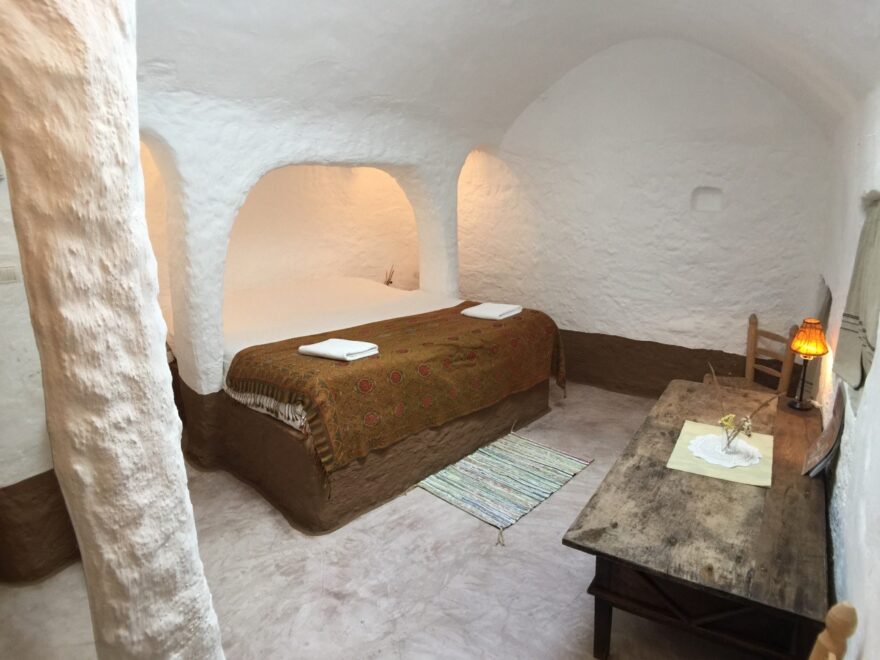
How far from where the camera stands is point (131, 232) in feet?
4.42

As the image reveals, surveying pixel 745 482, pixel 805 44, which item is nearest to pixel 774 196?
pixel 805 44

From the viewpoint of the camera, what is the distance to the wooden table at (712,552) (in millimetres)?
1724

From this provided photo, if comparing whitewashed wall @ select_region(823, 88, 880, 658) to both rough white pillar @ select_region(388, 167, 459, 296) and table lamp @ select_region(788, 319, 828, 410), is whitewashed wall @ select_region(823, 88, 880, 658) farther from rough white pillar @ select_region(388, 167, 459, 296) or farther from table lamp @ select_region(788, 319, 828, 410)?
rough white pillar @ select_region(388, 167, 459, 296)

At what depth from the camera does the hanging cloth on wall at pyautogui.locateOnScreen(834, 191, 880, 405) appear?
1.87 m

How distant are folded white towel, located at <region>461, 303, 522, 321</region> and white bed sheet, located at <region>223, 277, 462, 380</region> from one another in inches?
12.5

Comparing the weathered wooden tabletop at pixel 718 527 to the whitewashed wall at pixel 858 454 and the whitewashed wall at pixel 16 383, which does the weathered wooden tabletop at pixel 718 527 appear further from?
the whitewashed wall at pixel 16 383

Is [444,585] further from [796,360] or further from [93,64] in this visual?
[796,360]

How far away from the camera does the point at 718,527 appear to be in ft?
6.40

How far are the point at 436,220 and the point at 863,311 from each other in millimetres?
3184

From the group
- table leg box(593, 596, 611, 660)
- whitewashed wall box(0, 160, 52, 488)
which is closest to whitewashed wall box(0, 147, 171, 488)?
whitewashed wall box(0, 160, 52, 488)

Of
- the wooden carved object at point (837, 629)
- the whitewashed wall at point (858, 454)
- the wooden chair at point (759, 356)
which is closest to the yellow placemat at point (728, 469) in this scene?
the whitewashed wall at point (858, 454)

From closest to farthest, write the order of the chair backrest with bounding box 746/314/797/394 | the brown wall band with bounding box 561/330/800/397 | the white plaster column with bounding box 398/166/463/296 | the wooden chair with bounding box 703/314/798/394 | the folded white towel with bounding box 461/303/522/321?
the wooden chair with bounding box 703/314/798/394, the chair backrest with bounding box 746/314/797/394, the folded white towel with bounding box 461/303/522/321, the brown wall band with bounding box 561/330/800/397, the white plaster column with bounding box 398/166/463/296

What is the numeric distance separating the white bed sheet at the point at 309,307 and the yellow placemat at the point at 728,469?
222 centimetres

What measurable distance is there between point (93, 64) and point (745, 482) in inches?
93.6
